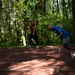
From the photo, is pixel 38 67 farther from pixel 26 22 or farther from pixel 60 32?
pixel 26 22

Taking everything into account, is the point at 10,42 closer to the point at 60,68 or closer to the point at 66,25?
the point at 66,25

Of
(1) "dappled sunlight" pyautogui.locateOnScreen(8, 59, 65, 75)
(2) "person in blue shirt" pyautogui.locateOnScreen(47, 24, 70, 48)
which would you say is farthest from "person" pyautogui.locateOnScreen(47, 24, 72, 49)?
(1) "dappled sunlight" pyautogui.locateOnScreen(8, 59, 65, 75)

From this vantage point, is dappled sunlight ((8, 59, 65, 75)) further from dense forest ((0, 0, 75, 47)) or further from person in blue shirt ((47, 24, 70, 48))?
dense forest ((0, 0, 75, 47))

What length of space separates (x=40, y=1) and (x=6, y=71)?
1180 inches

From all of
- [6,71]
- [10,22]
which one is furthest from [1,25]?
[6,71]

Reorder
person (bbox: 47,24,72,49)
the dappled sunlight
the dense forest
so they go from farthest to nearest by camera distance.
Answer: the dense forest → person (bbox: 47,24,72,49) → the dappled sunlight

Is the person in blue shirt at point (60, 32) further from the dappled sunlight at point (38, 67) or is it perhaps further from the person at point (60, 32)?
the dappled sunlight at point (38, 67)

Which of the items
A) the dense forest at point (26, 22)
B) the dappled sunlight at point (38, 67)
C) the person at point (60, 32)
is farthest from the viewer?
the dense forest at point (26, 22)

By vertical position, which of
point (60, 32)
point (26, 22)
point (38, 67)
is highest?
point (26, 22)

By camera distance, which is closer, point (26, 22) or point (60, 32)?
point (60, 32)

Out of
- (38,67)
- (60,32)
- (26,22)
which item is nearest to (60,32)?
(60,32)

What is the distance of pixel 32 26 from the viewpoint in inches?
611

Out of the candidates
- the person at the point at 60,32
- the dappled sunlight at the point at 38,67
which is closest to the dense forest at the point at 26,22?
the person at the point at 60,32

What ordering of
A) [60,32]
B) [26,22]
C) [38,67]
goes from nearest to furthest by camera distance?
[38,67], [60,32], [26,22]
